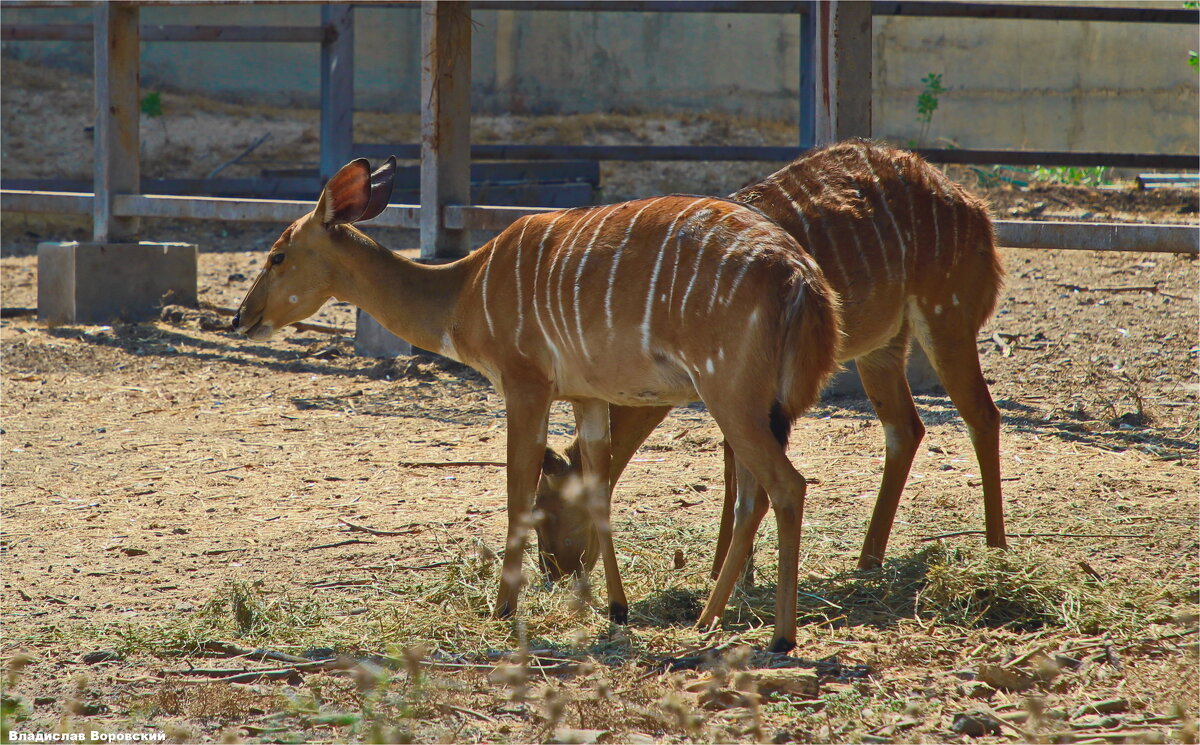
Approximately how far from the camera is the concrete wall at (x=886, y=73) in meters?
14.9

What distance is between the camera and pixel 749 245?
3.42 m

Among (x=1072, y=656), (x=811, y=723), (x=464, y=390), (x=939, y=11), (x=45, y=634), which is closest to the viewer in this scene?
(x=811, y=723)

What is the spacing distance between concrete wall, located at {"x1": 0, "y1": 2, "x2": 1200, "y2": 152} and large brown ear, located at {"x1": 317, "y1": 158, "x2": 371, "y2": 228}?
1063 centimetres

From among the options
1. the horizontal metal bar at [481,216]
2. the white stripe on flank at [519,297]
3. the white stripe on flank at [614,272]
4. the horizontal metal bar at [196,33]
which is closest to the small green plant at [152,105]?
the horizontal metal bar at [196,33]

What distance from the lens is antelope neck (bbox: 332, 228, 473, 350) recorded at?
426cm

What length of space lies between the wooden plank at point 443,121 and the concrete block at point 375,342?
1.94ft

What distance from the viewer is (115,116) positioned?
8.51 m

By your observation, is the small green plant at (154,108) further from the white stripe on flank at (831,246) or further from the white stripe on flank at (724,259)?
the white stripe on flank at (724,259)

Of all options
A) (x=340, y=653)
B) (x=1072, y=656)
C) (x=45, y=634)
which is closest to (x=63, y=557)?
(x=45, y=634)

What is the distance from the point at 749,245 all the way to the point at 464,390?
3555mm

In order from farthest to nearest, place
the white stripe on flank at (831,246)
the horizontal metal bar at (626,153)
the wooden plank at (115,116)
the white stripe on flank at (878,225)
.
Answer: the horizontal metal bar at (626,153), the wooden plank at (115,116), the white stripe on flank at (878,225), the white stripe on flank at (831,246)

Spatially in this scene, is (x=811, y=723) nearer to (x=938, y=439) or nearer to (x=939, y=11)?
(x=938, y=439)

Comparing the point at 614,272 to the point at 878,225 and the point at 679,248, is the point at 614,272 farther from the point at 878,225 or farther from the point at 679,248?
the point at 878,225

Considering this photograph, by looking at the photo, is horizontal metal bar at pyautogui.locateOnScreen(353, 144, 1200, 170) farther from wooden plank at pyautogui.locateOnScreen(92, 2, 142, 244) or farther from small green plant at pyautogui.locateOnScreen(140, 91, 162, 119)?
small green plant at pyautogui.locateOnScreen(140, 91, 162, 119)
